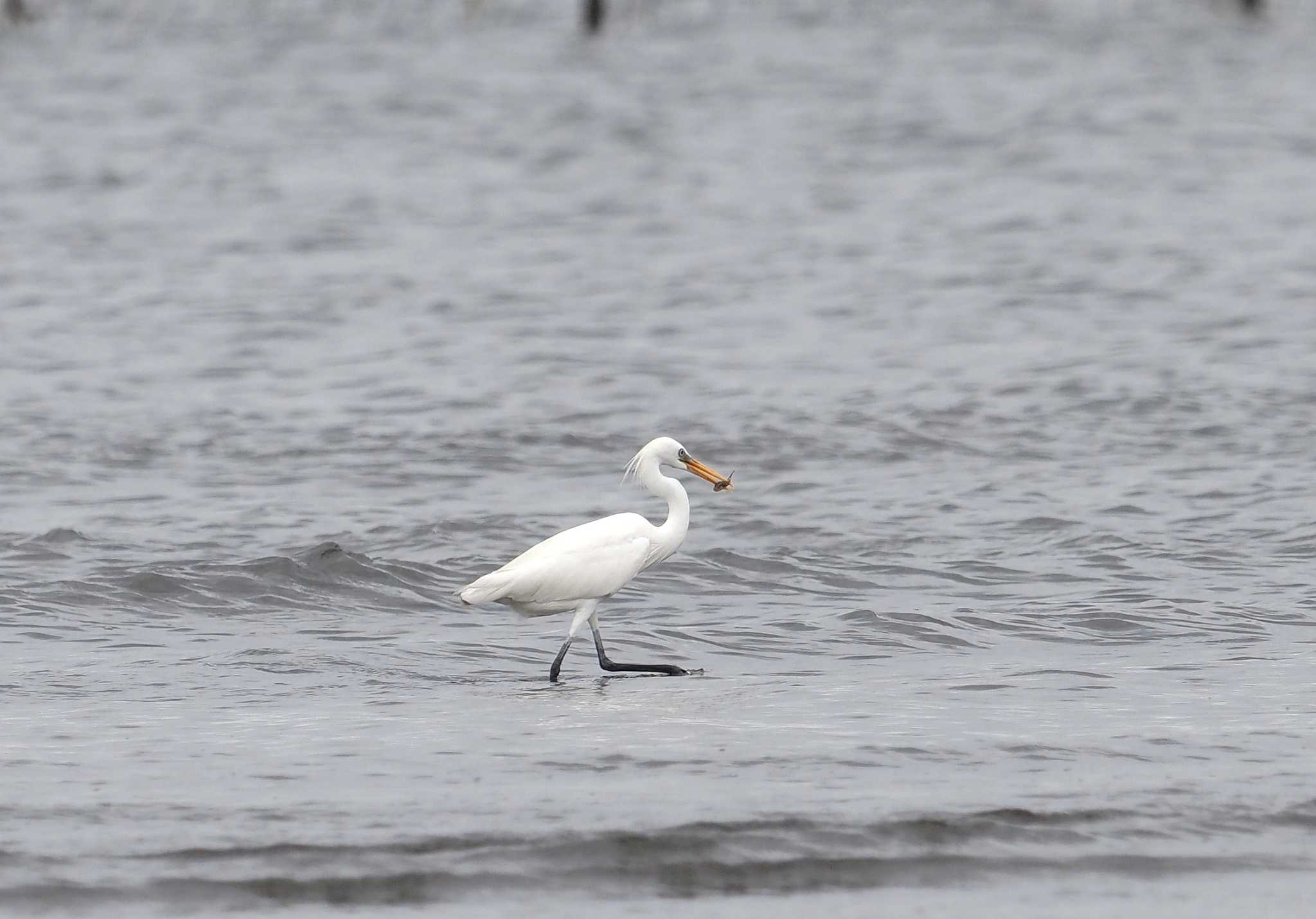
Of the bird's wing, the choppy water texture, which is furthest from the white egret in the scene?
the choppy water texture

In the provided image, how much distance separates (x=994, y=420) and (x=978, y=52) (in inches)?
981

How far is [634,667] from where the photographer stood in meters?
10.2

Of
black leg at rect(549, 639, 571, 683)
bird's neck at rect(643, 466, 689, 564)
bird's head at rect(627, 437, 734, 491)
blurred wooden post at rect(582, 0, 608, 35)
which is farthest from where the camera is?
blurred wooden post at rect(582, 0, 608, 35)

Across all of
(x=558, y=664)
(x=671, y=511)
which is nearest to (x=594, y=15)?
(x=671, y=511)

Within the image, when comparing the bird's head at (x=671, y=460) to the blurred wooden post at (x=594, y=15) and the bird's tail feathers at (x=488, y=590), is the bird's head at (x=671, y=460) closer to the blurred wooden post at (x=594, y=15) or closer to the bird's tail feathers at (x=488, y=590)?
the bird's tail feathers at (x=488, y=590)

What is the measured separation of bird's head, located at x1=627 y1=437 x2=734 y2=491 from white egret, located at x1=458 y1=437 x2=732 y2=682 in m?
0.06

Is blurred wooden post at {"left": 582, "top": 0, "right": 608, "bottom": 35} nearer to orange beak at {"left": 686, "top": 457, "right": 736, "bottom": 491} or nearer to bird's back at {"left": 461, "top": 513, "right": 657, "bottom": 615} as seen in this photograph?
orange beak at {"left": 686, "top": 457, "right": 736, "bottom": 491}

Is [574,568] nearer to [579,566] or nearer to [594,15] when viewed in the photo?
[579,566]

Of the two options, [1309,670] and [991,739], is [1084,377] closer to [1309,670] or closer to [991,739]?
[1309,670]

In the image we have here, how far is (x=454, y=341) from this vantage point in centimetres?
2036

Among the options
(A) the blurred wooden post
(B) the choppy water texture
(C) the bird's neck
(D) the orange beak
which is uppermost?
(A) the blurred wooden post

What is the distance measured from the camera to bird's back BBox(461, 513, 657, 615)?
33.2ft

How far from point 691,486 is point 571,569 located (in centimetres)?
561

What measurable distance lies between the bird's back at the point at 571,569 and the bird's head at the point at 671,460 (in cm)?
35
